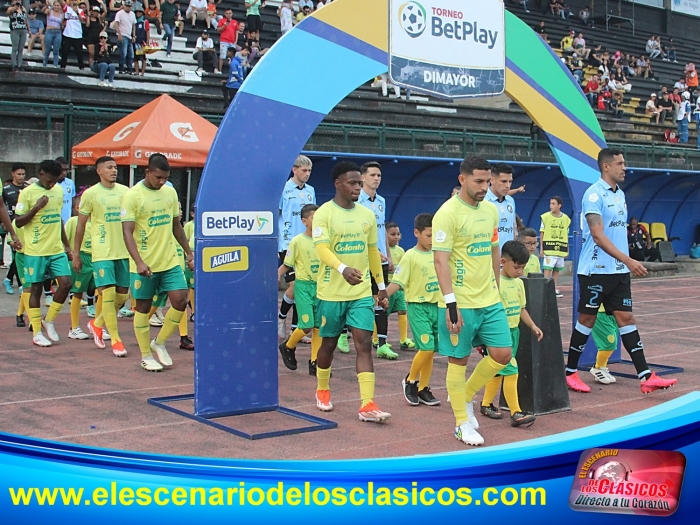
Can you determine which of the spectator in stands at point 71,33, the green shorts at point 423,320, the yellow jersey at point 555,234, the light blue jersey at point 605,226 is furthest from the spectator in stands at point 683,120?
the green shorts at point 423,320

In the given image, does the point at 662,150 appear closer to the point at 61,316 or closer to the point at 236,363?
the point at 61,316

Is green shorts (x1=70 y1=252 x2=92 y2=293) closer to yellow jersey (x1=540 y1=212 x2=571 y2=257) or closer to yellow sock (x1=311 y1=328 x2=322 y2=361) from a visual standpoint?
yellow sock (x1=311 y1=328 x2=322 y2=361)

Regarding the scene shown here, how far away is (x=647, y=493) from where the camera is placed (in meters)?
2.89

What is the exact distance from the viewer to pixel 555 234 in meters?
17.4

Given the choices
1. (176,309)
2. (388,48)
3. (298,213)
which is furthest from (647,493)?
(298,213)

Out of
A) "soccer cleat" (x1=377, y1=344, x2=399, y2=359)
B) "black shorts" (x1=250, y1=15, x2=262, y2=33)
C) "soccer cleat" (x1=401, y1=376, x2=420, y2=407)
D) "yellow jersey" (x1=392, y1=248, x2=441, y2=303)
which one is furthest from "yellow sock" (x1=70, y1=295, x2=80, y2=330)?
"black shorts" (x1=250, y1=15, x2=262, y2=33)

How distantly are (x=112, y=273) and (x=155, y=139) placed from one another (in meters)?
4.76

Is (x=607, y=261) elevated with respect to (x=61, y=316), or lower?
elevated

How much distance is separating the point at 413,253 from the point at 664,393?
291cm

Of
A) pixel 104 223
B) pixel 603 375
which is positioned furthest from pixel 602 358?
pixel 104 223

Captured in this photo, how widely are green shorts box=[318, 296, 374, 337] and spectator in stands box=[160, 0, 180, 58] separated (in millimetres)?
16810

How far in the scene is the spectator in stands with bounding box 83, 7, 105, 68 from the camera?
20.1 metres

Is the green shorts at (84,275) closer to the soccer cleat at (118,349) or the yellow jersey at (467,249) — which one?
the soccer cleat at (118,349)

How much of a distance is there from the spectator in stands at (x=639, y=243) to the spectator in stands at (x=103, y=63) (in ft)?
48.3
